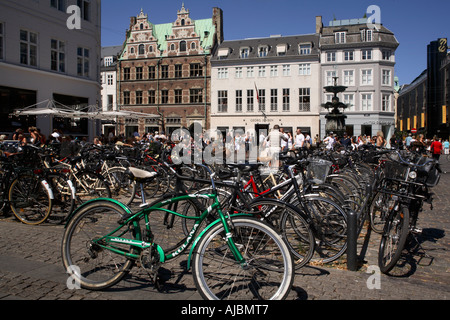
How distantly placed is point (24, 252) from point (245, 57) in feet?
144

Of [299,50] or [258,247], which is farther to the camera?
[299,50]

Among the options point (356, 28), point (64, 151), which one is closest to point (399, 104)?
point (356, 28)

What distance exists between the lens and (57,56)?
21.1 meters

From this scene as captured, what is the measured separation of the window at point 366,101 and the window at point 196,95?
19169 mm

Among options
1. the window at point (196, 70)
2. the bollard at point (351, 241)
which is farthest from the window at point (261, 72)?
the bollard at point (351, 241)

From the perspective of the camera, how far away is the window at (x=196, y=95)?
47219mm

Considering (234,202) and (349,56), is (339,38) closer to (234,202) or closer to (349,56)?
(349,56)

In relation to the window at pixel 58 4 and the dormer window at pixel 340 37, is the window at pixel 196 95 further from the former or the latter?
the window at pixel 58 4

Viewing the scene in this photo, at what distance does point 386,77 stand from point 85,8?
34405mm

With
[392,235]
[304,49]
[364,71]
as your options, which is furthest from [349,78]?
[392,235]

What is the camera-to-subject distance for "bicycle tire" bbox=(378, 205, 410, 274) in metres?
4.05

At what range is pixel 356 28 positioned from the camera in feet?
147

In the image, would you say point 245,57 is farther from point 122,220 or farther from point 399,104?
point 399,104
